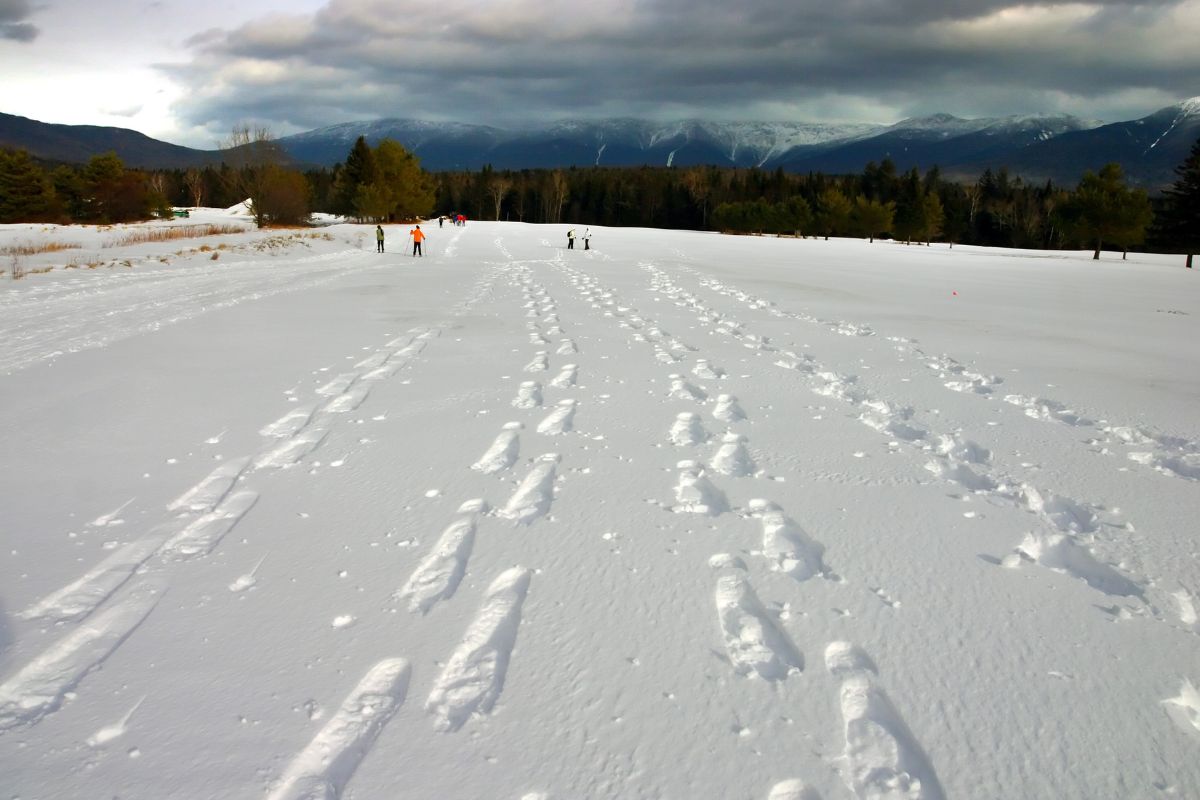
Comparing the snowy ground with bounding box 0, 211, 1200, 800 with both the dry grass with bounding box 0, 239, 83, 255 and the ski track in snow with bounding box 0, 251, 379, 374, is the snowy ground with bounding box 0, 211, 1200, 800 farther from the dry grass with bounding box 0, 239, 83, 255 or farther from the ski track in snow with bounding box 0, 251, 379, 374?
the dry grass with bounding box 0, 239, 83, 255

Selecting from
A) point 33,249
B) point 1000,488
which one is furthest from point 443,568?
point 33,249

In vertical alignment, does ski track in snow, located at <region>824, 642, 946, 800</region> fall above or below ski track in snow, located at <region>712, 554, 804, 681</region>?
below

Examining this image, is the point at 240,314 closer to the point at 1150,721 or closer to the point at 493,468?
the point at 493,468

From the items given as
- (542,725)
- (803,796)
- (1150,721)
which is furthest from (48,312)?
(1150,721)

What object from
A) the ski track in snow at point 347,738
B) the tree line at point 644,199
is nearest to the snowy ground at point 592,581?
the ski track in snow at point 347,738

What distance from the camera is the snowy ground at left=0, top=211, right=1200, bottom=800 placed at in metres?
2.11

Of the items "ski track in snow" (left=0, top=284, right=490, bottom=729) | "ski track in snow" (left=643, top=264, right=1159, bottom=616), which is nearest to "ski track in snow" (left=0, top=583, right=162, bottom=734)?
"ski track in snow" (left=0, top=284, right=490, bottom=729)

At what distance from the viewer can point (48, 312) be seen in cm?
1121

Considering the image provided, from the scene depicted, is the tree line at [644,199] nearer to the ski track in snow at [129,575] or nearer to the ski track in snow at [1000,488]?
the ski track in snow at [1000,488]

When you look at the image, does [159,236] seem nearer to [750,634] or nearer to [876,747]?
[750,634]

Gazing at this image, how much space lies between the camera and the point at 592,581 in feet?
10.2

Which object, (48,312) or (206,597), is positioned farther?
(48,312)

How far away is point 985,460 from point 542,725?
3852mm

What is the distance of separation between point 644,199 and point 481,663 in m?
109
